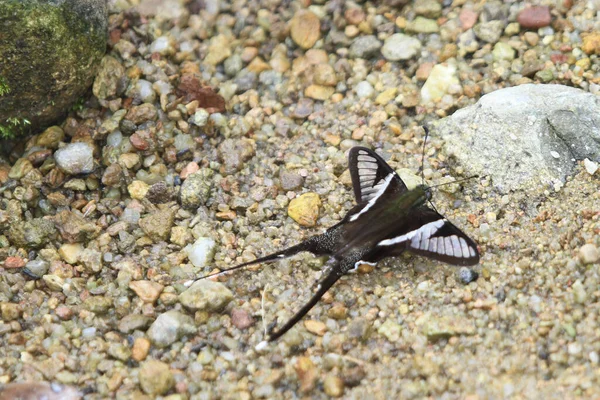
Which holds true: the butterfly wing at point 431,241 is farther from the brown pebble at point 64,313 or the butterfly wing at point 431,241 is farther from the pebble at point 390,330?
the brown pebble at point 64,313

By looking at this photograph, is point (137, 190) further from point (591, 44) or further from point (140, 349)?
point (591, 44)

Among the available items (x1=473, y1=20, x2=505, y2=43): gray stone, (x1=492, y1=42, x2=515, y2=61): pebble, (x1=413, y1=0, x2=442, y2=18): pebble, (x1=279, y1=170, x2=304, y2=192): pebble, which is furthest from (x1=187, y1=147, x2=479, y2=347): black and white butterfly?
(x1=413, y1=0, x2=442, y2=18): pebble

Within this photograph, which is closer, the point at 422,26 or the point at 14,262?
the point at 14,262

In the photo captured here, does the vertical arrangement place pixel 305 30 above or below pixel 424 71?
above

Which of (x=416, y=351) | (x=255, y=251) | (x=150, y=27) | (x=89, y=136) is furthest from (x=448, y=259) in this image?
(x=150, y=27)

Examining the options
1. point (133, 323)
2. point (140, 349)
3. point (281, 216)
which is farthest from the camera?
point (281, 216)

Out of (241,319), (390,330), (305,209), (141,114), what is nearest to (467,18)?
(305,209)

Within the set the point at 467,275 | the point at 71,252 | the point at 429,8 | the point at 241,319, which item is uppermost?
the point at 429,8
